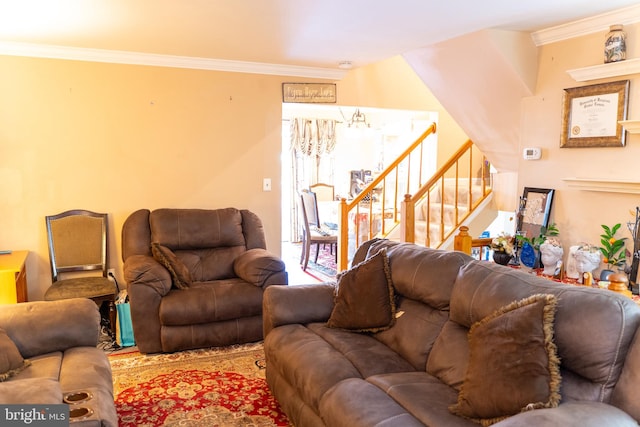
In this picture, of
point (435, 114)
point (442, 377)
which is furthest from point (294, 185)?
point (442, 377)

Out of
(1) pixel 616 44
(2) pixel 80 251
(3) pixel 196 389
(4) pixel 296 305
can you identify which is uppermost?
(1) pixel 616 44

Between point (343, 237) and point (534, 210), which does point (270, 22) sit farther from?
point (343, 237)

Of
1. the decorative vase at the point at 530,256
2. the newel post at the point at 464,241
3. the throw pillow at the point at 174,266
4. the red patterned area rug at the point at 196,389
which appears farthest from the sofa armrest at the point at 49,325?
the decorative vase at the point at 530,256

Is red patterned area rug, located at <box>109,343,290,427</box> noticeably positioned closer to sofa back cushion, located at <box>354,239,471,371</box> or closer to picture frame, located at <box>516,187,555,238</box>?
sofa back cushion, located at <box>354,239,471,371</box>

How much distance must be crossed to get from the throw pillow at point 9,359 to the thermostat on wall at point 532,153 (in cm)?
339

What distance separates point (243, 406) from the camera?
2713 millimetres

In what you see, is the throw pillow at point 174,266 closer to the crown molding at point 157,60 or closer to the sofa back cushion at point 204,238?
the sofa back cushion at point 204,238

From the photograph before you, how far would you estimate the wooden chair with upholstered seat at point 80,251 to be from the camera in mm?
3758

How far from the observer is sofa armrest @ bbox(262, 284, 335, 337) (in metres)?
2.75

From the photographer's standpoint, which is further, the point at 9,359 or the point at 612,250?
the point at 612,250

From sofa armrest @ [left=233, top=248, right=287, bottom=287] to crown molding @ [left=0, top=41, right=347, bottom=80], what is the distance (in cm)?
180

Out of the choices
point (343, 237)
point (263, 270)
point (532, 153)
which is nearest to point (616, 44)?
point (532, 153)

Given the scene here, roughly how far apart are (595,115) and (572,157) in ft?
1.06

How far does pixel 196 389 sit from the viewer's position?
2910 mm
